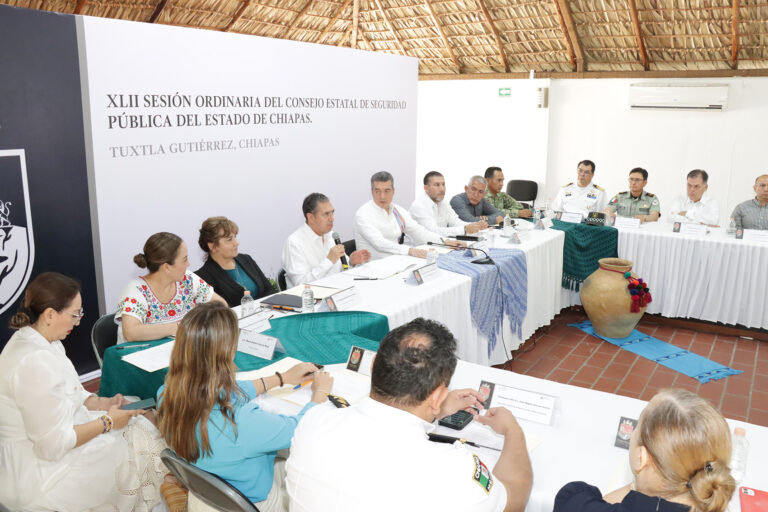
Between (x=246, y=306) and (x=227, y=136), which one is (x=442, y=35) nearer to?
(x=227, y=136)

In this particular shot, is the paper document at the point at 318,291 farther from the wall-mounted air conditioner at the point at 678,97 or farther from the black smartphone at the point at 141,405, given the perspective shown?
→ the wall-mounted air conditioner at the point at 678,97

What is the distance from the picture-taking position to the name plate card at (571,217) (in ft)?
18.1

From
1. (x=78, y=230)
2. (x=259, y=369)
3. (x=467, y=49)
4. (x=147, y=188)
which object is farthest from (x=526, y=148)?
(x=259, y=369)

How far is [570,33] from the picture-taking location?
7.71m

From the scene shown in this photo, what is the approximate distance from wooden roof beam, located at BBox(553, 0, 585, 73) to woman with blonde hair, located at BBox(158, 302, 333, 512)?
6923 mm

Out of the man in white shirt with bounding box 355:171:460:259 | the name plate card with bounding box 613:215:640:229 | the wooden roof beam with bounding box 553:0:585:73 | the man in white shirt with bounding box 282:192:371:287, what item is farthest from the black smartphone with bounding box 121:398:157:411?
the wooden roof beam with bounding box 553:0:585:73

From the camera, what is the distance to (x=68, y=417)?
192cm

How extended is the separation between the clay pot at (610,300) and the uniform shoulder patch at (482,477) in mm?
3682

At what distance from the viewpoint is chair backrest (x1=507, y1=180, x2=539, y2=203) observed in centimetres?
861

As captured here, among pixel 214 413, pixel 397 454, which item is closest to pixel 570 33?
pixel 214 413

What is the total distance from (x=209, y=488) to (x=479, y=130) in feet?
28.7

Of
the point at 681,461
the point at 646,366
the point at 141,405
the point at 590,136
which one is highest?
the point at 590,136

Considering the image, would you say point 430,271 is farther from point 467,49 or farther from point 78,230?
point 467,49

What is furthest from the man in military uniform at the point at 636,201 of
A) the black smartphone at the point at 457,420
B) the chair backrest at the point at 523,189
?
the black smartphone at the point at 457,420
